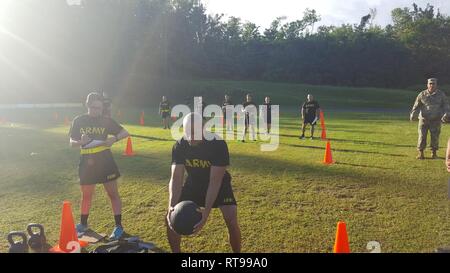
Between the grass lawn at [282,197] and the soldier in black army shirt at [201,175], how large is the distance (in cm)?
107

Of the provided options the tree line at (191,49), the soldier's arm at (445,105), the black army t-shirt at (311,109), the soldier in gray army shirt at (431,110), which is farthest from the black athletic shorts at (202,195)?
the tree line at (191,49)

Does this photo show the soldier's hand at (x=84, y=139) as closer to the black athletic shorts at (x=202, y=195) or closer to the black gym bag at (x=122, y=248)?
the black gym bag at (x=122, y=248)

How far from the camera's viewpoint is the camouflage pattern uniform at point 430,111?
1134cm

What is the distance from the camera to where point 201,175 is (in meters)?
4.82

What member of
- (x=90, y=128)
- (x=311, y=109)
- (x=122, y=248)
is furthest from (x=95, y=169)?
(x=311, y=109)

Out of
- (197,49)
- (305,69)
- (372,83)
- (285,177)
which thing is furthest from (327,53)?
(285,177)

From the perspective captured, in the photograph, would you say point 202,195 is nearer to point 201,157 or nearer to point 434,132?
→ point 201,157

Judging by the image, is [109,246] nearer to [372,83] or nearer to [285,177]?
[285,177]

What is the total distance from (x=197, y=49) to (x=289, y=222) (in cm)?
7138

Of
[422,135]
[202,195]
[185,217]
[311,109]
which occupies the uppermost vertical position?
[311,109]

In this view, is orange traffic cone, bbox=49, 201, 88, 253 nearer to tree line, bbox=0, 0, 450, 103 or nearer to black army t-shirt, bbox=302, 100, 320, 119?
black army t-shirt, bbox=302, 100, 320, 119

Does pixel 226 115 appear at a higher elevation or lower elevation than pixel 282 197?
higher

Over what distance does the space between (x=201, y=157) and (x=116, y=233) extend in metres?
2.26

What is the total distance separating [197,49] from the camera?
75312 millimetres
